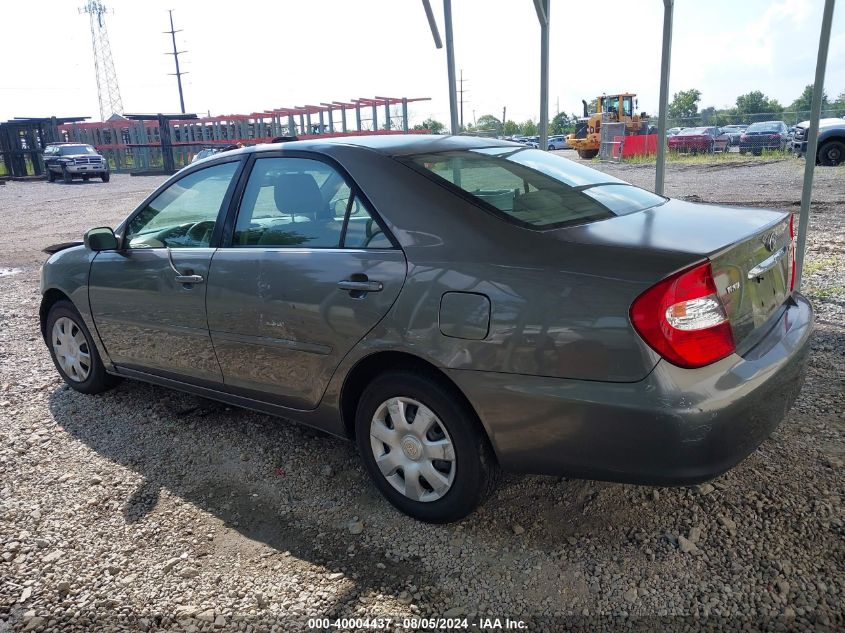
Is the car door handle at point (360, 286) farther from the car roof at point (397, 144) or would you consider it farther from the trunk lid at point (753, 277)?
the trunk lid at point (753, 277)

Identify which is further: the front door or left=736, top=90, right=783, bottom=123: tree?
left=736, top=90, right=783, bottom=123: tree

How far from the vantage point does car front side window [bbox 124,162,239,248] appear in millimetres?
3695

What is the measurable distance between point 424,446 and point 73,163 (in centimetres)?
3581

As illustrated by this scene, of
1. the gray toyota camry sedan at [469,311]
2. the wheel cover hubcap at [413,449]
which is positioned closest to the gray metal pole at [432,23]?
the gray toyota camry sedan at [469,311]

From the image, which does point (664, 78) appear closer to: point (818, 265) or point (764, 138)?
point (818, 265)

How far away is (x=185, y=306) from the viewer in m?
3.66

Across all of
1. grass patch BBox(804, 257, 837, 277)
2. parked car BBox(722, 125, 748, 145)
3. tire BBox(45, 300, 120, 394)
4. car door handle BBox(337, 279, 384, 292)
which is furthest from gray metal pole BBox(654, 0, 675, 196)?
parked car BBox(722, 125, 748, 145)

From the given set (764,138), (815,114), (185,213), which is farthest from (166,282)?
(764,138)

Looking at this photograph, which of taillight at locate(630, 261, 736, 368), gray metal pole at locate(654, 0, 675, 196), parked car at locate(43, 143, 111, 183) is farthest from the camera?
parked car at locate(43, 143, 111, 183)

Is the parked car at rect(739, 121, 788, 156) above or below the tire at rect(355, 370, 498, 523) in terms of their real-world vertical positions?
above

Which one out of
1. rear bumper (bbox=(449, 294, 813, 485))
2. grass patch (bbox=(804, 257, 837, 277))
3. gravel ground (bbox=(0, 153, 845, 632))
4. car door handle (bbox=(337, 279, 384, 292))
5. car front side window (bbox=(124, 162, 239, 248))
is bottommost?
gravel ground (bbox=(0, 153, 845, 632))

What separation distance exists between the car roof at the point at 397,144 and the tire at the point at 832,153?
1820cm

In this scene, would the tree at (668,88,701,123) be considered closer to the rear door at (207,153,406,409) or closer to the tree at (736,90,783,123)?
the tree at (736,90,783,123)

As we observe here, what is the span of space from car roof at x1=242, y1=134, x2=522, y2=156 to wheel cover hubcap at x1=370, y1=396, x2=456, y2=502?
3.84ft
